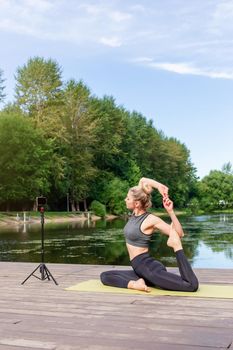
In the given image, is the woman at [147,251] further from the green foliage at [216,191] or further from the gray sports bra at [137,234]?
the green foliage at [216,191]

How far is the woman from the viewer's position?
5605mm

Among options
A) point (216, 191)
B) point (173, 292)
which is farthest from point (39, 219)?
point (216, 191)

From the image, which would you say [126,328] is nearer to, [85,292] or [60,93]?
[85,292]

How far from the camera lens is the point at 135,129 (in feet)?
227

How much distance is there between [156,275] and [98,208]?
49.5m

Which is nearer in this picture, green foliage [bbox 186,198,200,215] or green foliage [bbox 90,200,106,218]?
green foliage [bbox 90,200,106,218]

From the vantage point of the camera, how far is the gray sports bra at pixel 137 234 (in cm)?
589

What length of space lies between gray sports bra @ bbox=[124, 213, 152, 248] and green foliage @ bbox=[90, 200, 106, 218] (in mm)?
48597

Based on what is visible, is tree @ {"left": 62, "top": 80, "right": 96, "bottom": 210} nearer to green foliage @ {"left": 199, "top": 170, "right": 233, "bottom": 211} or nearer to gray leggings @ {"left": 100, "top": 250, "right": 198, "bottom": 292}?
green foliage @ {"left": 199, "top": 170, "right": 233, "bottom": 211}

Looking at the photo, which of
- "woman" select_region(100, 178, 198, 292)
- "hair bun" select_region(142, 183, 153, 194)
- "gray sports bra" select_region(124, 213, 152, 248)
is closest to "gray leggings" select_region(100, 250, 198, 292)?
"woman" select_region(100, 178, 198, 292)

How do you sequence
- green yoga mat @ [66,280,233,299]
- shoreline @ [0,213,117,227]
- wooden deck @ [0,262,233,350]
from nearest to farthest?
wooden deck @ [0,262,233,350] < green yoga mat @ [66,280,233,299] < shoreline @ [0,213,117,227]

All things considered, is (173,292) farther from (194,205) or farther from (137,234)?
(194,205)

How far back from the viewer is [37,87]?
171 feet

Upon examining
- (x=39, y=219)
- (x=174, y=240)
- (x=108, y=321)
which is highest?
(x=174, y=240)
